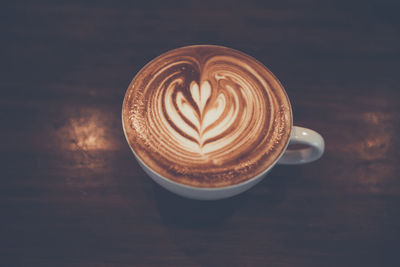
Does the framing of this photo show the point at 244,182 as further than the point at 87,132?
No

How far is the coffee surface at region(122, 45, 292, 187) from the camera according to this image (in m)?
0.48

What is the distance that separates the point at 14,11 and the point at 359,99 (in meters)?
0.92

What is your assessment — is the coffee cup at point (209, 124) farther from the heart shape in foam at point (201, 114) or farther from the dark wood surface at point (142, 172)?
the dark wood surface at point (142, 172)

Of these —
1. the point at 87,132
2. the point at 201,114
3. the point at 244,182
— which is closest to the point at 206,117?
the point at 201,114

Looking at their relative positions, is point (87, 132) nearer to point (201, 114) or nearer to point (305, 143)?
point (201, 114)

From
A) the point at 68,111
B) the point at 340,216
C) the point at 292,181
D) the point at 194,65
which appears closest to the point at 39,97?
the point at 68,111

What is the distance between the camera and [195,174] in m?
0.47

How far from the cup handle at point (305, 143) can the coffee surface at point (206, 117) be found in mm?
20

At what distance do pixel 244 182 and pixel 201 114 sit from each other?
15cm

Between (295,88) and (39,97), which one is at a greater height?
(295,88)

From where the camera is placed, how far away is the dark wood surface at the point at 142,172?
1.86ft

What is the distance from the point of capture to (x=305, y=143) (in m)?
0.52

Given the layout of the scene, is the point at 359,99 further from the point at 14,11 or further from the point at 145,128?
the point at 14,11

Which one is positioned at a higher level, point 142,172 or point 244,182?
point 244,182
